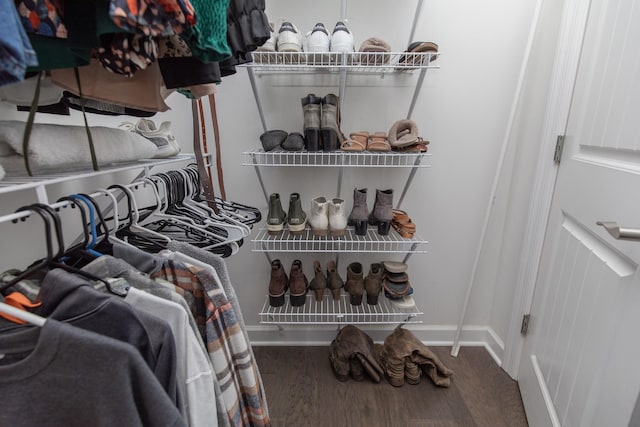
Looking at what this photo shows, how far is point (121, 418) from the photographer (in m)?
0.39

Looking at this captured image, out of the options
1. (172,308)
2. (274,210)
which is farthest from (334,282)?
(172,308)

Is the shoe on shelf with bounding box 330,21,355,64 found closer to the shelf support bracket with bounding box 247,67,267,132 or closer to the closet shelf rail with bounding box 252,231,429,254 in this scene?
the shelf support bracket with bounding box 247,67,267,132

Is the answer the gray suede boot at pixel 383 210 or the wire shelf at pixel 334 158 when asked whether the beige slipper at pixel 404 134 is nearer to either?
the wire shelf at pixel 334 158

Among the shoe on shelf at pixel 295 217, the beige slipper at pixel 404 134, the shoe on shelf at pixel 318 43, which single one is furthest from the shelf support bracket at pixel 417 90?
the shoe on shelf at pixel 295 217

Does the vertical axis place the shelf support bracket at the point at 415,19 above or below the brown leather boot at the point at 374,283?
above

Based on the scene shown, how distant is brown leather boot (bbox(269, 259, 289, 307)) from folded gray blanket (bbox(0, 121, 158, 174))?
2.46 feet

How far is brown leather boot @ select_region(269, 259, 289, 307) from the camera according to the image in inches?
51.8

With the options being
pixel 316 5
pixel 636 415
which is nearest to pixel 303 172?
pixel 316 5

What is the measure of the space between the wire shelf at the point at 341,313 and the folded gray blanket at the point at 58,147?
86 centimetres

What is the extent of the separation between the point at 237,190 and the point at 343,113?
599 mm

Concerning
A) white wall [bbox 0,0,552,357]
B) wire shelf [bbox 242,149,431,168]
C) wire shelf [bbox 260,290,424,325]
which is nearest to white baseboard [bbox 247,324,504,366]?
white wall [bbox 0,0,552,357]

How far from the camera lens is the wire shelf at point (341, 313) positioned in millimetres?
1289

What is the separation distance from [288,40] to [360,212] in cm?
70

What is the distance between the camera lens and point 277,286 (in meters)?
1.31
